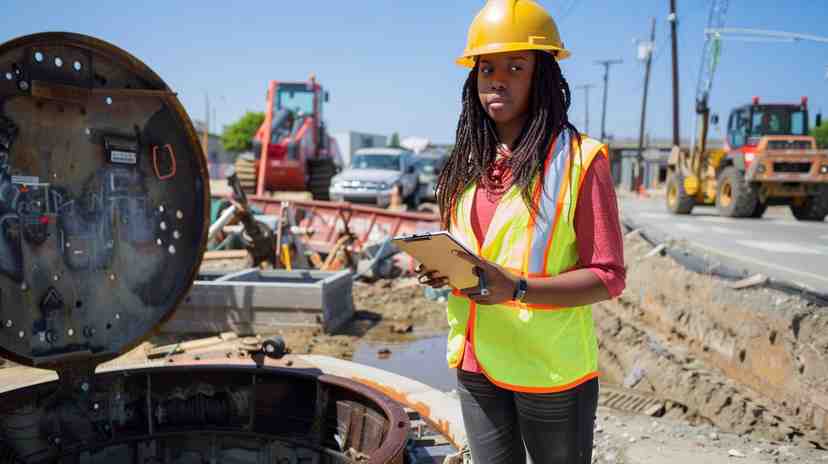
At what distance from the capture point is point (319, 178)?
1934cm

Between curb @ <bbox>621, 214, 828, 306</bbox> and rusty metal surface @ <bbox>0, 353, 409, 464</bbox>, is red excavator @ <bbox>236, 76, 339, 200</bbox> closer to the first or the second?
curb @ <bbox>621, 214, 828, 306</bbox>

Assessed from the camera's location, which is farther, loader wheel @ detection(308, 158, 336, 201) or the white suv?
loader wheel @ detection(308, 158, 336, 201)

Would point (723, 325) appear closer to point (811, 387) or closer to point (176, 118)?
point (811, 387)

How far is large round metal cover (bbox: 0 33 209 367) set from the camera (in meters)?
2.68

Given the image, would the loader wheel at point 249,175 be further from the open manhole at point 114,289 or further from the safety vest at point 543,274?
the safety vest at point 543,274

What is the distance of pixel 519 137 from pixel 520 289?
1.53 feet

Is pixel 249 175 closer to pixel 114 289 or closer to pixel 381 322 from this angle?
pixel 381 322

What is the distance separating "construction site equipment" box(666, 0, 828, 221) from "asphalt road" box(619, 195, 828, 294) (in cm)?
85

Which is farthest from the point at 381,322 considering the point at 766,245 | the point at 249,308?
the point at 766,245

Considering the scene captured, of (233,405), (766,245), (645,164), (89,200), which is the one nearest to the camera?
(89,200)

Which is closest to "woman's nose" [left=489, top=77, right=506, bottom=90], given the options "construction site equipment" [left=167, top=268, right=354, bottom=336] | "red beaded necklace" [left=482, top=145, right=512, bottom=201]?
"red beaded necklace" [left=482, top=145, right=512, bottom=201]

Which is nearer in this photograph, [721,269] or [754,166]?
[721,269]

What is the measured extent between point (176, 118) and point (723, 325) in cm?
477

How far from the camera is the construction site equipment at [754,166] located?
Answer: 49.3 ft
